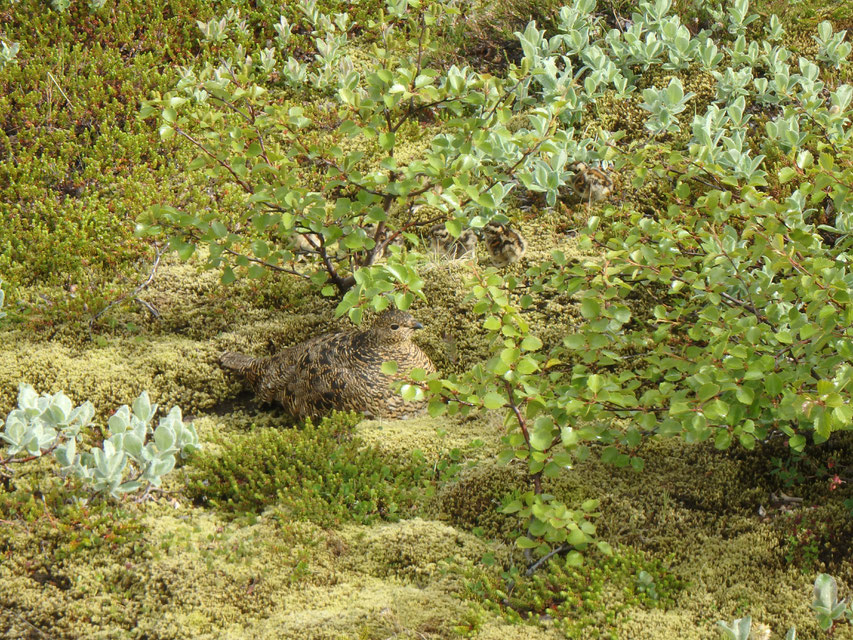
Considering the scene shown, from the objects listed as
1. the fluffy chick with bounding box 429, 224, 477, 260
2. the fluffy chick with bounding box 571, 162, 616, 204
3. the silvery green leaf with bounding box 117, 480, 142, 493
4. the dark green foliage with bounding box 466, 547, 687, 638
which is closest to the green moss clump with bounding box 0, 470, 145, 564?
the silvery green leaf with bounding box 117, 480, 142, 493

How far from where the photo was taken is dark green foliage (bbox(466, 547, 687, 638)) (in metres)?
3.57

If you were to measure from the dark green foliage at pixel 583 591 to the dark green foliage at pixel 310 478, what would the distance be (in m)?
0.90

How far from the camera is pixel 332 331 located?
6.10m

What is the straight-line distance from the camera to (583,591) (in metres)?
3.73

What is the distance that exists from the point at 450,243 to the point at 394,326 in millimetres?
1759

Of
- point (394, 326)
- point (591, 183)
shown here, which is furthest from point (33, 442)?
point (591, 183)

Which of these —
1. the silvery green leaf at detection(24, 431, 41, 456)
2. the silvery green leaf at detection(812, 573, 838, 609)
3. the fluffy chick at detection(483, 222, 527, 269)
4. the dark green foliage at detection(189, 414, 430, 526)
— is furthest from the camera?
the fluffy chick at detection(483, 222, 527, 269)

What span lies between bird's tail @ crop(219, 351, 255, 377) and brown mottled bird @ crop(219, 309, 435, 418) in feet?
1.20

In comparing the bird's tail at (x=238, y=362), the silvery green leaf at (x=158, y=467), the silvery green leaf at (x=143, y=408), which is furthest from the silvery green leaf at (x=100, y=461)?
the bird's tail at (x=238, y=362)

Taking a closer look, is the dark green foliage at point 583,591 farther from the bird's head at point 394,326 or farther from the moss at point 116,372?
the moss at point 116,372

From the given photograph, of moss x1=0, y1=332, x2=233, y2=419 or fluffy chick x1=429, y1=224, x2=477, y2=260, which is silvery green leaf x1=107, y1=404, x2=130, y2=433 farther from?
fluffy chick x1=429, y1=224, x2=477, y2=260

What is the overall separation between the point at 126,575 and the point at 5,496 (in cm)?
98

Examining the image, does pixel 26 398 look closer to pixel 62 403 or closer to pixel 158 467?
pixel 62 403

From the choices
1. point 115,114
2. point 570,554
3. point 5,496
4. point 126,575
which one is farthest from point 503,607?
point 115,114
